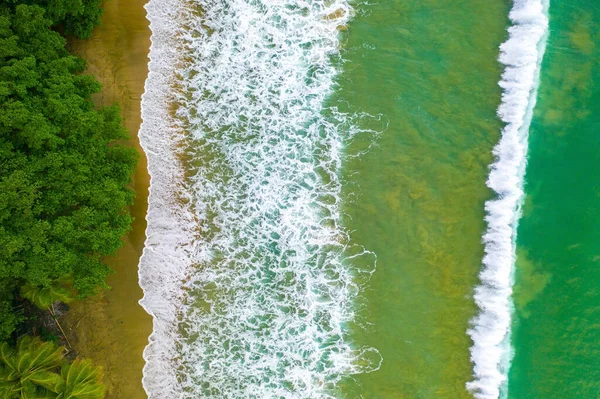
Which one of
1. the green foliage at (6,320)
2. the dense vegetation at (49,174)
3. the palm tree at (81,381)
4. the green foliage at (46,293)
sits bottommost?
the palm tree at (81,381)

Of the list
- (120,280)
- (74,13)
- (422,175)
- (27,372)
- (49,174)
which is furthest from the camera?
(422,175)

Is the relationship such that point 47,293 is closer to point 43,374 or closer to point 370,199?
point 43,374

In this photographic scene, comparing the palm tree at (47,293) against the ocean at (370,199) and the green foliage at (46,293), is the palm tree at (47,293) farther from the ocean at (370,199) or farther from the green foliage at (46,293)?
the ocean at (370,199)

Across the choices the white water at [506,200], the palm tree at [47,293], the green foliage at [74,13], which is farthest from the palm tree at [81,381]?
the white water at [506,200]

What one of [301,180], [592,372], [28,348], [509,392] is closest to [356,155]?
[301,180]

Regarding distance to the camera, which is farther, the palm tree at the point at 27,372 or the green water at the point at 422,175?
the green water at the point at 422,175

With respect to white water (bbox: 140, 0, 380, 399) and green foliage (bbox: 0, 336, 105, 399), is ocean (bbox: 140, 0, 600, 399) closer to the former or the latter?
white water (bbox: 140, 0, 380, 399)

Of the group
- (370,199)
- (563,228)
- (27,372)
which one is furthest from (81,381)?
(563,228)
